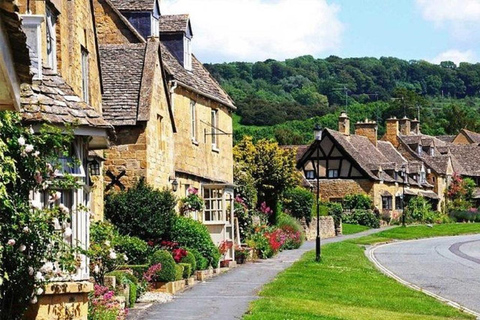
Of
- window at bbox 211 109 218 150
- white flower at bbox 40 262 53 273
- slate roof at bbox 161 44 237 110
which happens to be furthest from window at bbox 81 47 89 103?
window at bbox 211 109 218 150

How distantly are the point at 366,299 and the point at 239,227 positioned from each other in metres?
17.6

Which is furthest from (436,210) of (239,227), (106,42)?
(106,42)

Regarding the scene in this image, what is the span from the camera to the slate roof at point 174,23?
35747 mm

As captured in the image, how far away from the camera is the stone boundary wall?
197 ft

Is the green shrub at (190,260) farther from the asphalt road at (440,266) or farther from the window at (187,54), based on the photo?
the window at (187,54)

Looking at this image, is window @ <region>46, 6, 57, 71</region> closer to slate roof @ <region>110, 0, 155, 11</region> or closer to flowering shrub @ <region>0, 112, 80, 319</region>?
flowering shrub @ <region>0, 112, 80, 319</region>

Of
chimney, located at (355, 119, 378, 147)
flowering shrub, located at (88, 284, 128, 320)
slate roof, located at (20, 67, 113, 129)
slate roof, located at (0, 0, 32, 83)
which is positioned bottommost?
flowering shrub, located at (88, 284, 128, 320)

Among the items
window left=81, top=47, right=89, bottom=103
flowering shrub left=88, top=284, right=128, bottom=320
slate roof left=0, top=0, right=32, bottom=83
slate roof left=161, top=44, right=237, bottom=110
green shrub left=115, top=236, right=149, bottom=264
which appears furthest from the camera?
slate roof left=161, top=44, right=237, bottom=110

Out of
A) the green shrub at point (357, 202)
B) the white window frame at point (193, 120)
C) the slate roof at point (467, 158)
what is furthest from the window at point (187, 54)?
the slate roof at point (467, 158)

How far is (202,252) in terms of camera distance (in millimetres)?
27969

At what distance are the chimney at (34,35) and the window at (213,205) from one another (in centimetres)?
2017

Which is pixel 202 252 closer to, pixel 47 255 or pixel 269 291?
pixel 269 291

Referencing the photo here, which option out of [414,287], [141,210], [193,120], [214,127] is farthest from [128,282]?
[214,127]

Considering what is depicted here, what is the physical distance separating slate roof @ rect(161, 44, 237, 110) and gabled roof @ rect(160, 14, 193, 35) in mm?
728
